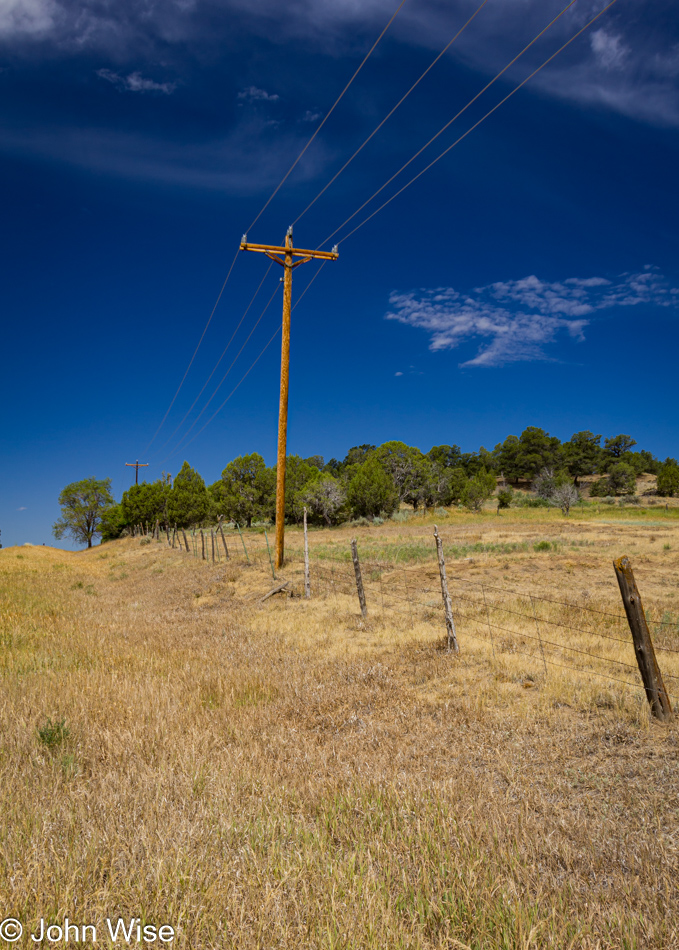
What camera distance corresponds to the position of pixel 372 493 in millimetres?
54688

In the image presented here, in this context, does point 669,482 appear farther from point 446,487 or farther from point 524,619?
point 524,619

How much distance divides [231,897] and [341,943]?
0.67 metres

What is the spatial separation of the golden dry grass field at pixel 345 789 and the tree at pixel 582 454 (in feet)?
333

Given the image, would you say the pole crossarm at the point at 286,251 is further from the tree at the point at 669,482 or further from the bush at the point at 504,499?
the tree at the point at 669,482

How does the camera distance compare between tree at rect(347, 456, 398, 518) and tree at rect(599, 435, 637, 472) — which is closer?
tree at rect(347, 456, 398, 518)

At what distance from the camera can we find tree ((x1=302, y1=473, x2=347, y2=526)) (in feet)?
187

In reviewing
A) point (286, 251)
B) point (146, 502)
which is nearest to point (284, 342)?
point (286, 251)

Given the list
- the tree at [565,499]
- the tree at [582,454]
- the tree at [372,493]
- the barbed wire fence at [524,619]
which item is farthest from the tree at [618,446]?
the barbed wire fence at [524,619]

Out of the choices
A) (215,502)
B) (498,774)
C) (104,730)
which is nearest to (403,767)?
(498,774)

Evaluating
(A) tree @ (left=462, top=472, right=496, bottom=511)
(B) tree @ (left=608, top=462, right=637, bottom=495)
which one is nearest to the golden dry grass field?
(A) tree @ (left=462, top=472, right=496, bottom=511)

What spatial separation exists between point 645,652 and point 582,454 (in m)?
108

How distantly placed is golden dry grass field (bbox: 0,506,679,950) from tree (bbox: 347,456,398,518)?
44.3 meters

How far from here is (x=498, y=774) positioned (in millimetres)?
4559

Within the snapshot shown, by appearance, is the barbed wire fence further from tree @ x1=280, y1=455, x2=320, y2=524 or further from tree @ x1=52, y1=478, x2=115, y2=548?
tree @ x1=52, y1=478, x2=115, y2=548
